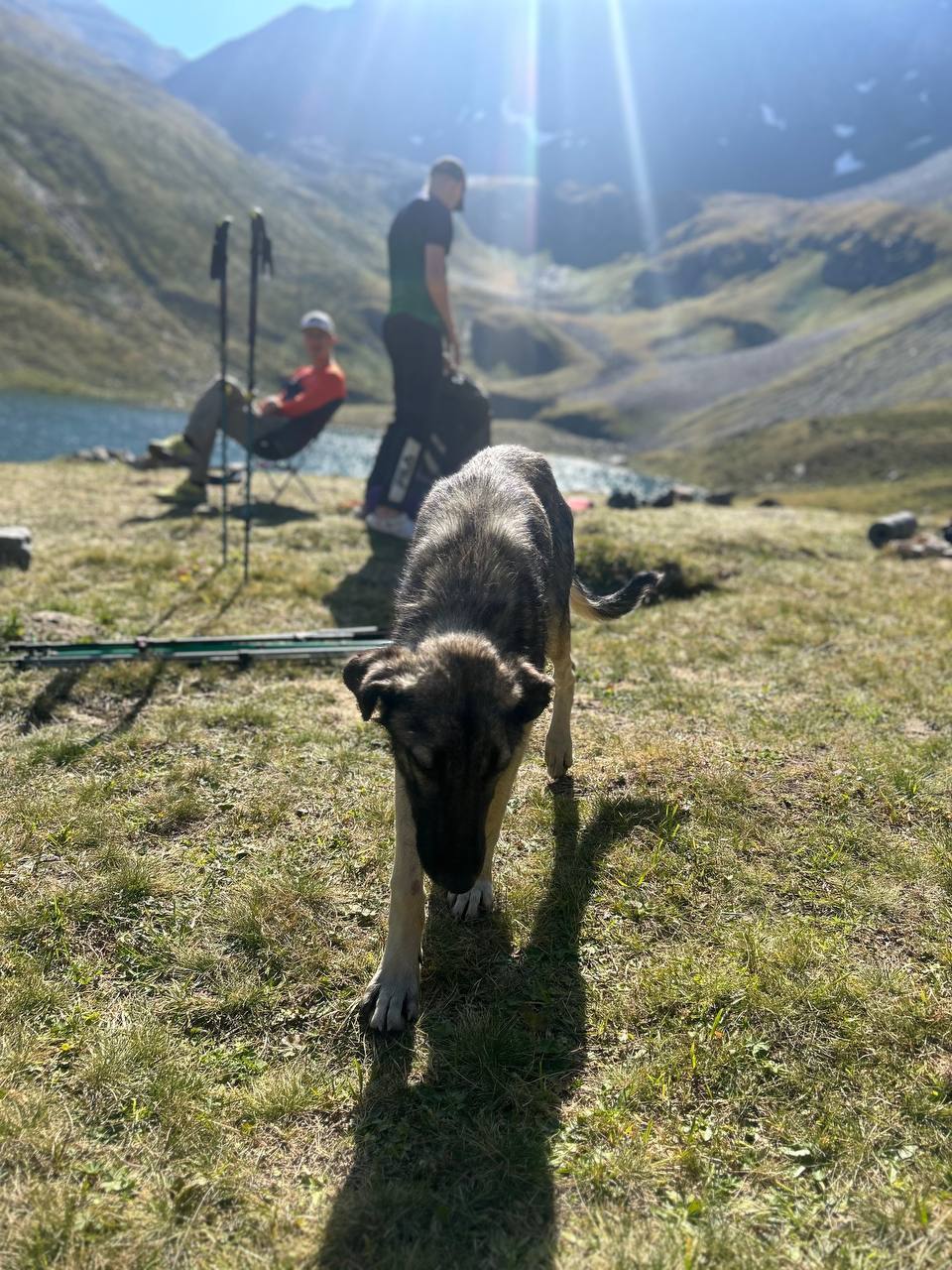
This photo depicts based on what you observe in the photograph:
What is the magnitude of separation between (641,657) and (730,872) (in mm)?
4569

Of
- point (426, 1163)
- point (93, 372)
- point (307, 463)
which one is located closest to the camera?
point (426, 1163)

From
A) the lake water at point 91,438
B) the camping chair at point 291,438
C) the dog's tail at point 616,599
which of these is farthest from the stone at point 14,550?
the lake water at point 91,438

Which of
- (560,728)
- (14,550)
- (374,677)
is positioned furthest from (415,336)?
(374,677)

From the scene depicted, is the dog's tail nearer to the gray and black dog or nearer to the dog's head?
the gray and black dog

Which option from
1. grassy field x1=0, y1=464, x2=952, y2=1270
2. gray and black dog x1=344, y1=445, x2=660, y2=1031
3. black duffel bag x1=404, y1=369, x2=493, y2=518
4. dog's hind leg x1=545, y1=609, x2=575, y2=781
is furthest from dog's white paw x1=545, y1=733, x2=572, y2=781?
black duffel bag x1=404, y1=369, x2=493, y2=518

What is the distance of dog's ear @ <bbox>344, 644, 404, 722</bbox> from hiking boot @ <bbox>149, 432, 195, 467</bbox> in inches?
711

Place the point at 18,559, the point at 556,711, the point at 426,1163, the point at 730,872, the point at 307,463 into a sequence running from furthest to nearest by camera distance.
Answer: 1. the point at 307,463
2. the point at 18,559
3. the point at 556,711
4. the point at 730,872
5. the point at 426,1163

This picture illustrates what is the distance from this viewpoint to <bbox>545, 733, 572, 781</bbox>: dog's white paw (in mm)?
7074

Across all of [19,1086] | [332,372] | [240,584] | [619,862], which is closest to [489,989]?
[619,862]

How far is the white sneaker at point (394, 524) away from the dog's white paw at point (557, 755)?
9551 mm

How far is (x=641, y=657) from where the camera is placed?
10102 mm

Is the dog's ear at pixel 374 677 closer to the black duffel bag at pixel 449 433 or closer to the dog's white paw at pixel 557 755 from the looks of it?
A: the dog's white paw at pixel 557 755

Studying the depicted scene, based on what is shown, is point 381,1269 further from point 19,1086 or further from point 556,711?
point 556,711

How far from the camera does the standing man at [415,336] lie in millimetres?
14133
